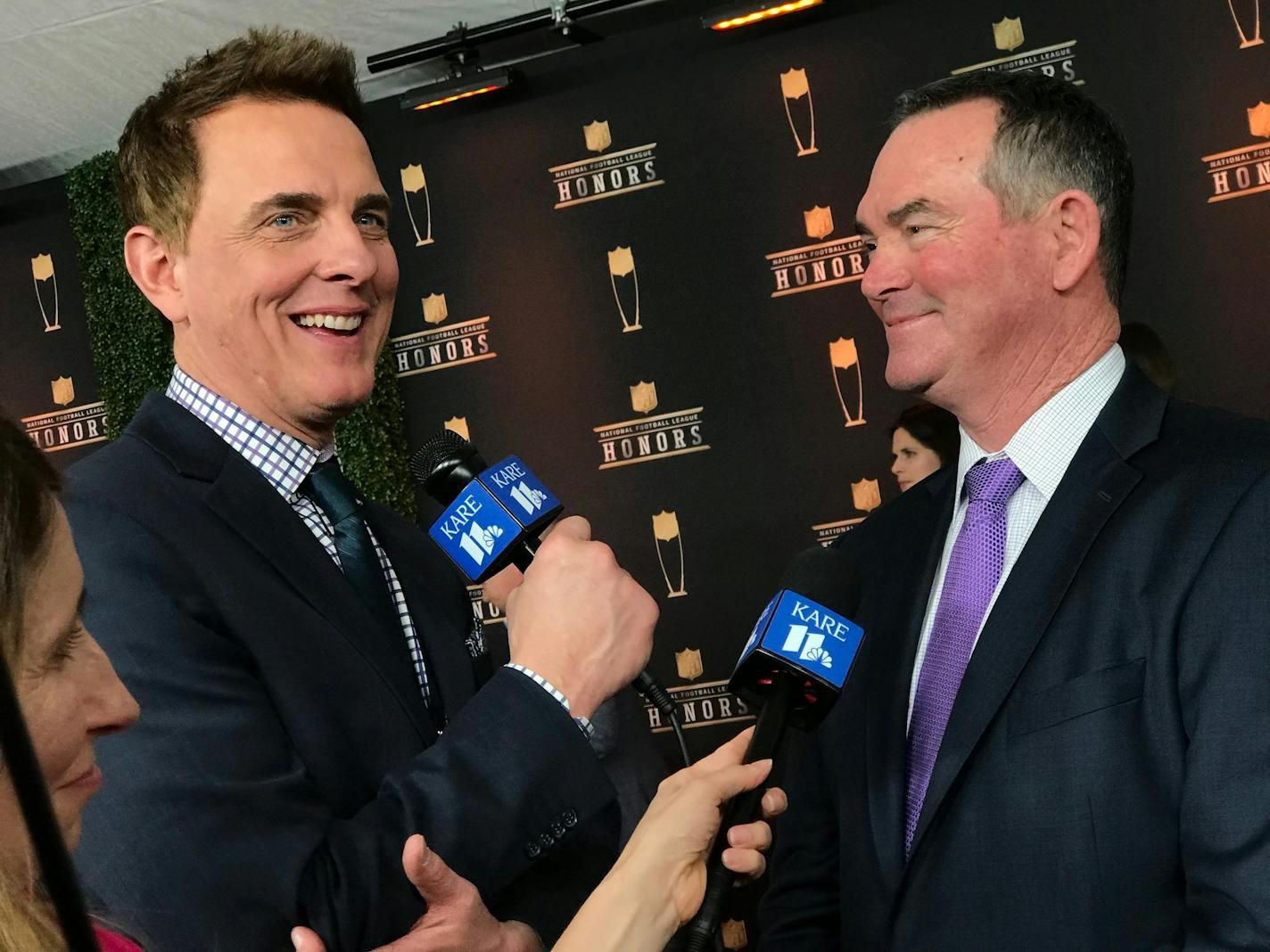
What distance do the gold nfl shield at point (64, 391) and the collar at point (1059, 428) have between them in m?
5.56

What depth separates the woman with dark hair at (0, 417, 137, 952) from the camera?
820 millimetres

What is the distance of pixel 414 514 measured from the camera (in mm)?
5844

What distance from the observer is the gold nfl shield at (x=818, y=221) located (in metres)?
5.20

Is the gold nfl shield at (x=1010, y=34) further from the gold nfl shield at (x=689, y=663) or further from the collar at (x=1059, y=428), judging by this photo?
the collar at (x=1059, y=428)

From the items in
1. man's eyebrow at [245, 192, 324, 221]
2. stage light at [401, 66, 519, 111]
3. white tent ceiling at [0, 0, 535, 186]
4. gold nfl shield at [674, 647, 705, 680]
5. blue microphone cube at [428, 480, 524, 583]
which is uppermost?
white tent ceiling at [0, 0, 535, 186]

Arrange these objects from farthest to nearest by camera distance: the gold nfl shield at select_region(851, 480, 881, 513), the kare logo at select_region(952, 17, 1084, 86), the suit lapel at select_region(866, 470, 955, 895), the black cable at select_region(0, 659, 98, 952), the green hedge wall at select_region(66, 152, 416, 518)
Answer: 1. the green hedge wall at select_region(66, 152, 416, 518)
2. the gold nfl shield at select_region(851, 480, 881, 513)
3. the kare logo at select_region(952, 17, 1084, 86)
4. the suit lapel at select_region(866, 470, 955, 895)
5. the black cable at select_region(0, 659, 98, 952)

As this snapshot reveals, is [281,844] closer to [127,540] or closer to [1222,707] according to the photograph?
[127,540]

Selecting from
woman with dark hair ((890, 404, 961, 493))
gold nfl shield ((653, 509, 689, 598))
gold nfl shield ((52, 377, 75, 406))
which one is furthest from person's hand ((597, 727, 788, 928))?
gold nfl shield ((52, 377, 75, 406))

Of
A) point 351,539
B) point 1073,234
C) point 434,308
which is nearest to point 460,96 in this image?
point 434,308

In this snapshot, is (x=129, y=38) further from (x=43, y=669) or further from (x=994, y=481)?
(x=43, y=669)

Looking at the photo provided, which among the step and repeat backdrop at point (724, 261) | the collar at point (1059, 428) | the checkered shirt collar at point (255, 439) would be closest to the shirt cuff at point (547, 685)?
the checkered shirt collar at point (255, 439)

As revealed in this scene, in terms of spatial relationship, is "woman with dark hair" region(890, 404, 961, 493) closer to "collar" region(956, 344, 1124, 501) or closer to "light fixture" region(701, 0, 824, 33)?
"light fixture" region(701, 0, 824, 33)

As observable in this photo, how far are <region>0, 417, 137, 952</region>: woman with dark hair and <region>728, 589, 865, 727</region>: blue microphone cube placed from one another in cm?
66

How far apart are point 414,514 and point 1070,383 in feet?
13.8
